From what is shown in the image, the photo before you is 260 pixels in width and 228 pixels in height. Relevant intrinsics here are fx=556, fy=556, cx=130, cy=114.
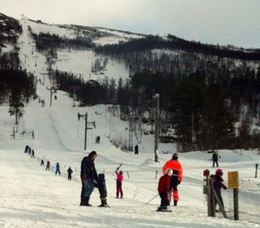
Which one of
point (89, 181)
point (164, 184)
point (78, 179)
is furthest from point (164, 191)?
point (78, 179)

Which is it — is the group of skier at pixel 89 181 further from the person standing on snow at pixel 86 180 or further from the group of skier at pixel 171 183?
the group of skier at pixel 171 183

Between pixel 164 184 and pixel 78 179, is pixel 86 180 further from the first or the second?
pixel 78 179

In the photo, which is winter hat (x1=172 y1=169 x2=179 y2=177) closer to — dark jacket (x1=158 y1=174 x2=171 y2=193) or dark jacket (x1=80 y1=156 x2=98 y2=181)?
dark jacket (x1=158 y1=174 x2=171 y2=193)

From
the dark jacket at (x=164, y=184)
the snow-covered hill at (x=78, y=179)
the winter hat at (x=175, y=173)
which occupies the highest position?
the winter hat at (x=175, y=173)

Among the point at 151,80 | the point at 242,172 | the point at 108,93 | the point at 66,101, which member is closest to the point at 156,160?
the point at 242,172

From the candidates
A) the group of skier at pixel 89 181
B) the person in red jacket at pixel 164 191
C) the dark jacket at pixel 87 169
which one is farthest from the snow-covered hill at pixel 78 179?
the dark jacket at pixel 87 169

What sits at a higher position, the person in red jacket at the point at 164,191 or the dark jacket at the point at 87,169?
the dark jacket at the point at 87,169

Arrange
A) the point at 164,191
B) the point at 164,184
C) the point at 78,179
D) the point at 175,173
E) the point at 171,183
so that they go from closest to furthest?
the point at 164,191, the point at 164,184, the point at 175,173, the point at 171,183, the point at 78,179

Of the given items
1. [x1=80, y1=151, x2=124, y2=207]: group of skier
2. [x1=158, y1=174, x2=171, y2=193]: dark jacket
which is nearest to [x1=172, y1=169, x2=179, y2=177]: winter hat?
[x1=158, y1=174, x2=171, y2=193]: dark jacket

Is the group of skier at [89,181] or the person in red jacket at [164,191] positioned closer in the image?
the person in red jacket at [164,191]

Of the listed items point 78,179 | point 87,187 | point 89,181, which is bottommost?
point 78,179

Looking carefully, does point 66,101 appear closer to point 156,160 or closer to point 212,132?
point 212,132

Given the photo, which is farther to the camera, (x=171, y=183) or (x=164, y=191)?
(x=171, y=183)

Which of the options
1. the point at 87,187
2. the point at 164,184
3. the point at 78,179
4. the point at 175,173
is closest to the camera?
the point at 164,184
